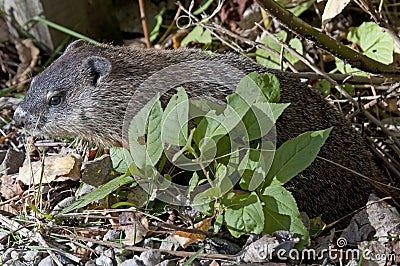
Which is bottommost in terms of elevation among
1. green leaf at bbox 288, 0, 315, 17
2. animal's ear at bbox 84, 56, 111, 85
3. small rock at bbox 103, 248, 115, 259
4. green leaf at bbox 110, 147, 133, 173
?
small rock at bbox 103, 248, 115, 259

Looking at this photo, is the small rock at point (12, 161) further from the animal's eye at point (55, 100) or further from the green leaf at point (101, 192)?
the green leaf at point (101, 192)

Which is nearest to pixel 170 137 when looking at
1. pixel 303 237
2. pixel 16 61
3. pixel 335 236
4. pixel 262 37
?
pixel 303 237

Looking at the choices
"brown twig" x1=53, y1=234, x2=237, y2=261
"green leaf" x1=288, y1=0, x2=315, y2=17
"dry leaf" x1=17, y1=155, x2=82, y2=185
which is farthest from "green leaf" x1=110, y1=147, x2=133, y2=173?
"green leaf" x1=288, y1=0, x2=315, y2=17

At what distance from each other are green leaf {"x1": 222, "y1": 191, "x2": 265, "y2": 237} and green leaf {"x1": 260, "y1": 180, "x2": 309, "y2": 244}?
0.07m

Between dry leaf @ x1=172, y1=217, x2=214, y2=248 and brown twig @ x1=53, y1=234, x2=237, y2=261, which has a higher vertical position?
dry leaf @ x1=172, y1=217, x2=214, y2=248

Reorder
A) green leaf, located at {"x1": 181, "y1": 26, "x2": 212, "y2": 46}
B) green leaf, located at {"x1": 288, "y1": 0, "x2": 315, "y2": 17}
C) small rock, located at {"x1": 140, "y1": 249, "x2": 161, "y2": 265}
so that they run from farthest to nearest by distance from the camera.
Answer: green leaf, located at {"x1": 288, "y1": 0, "x2": 315, "y2": 17} < green leaf, located at {"x1": 181, "y1": 26, "x2": 212, "y2": 46} < small rock, located at {"x1": 140, "y1": 249, "x2": 161, "y2": 265}

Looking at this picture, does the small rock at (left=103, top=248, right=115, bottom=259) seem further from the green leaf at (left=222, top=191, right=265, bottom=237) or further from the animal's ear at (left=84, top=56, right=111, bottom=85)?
the animal's ear at (left=84, top=56, right=111, bottom=85)

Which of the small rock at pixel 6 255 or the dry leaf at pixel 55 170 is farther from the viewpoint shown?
the dry leaf at pixel 55 170

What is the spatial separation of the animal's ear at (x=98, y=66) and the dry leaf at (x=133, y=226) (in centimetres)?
79

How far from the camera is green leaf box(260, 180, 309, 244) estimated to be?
2479mm

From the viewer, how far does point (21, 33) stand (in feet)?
15.5

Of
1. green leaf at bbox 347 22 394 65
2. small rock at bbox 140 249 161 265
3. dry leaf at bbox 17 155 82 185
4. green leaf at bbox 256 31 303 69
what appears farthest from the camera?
green leaf at bbox 256 31 303 69

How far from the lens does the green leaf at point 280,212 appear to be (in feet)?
8.13

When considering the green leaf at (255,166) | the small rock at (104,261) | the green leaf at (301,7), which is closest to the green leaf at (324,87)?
the green leaf at (301,7)
